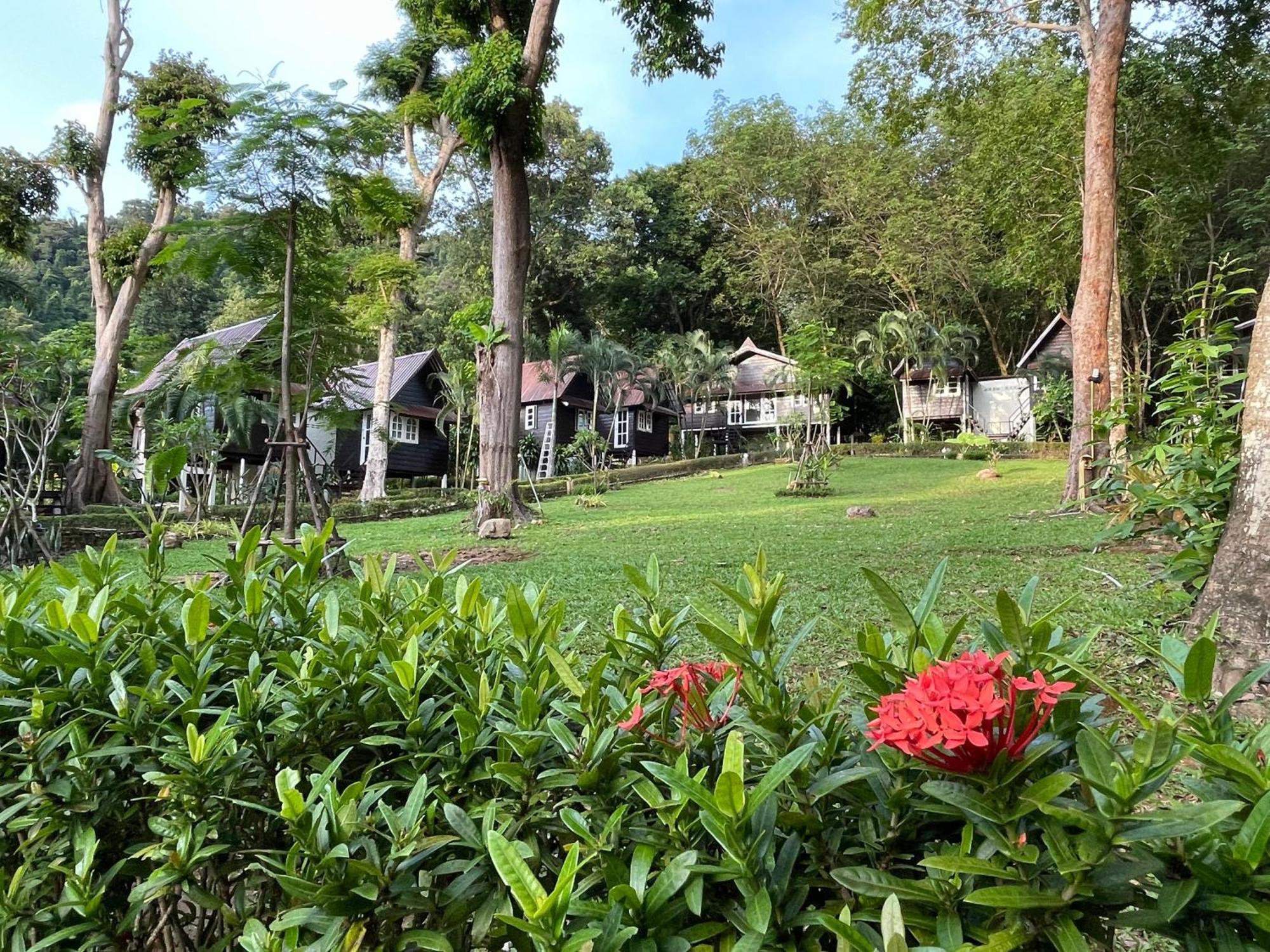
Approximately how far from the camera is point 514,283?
10055 mm

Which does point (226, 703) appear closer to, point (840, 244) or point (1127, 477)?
point (1127, 477)

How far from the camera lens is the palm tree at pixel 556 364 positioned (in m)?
23.2

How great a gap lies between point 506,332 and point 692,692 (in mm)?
9290

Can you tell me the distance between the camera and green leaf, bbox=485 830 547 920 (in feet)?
2.24

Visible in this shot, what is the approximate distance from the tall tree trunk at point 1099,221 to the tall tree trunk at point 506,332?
22.2 ft

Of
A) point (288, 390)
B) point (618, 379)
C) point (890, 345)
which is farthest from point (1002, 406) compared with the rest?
point (288, 390)

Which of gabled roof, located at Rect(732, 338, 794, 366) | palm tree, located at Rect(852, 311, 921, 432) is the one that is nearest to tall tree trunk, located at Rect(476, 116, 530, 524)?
palm tree, located at Rect(852, 311, 921, 432)

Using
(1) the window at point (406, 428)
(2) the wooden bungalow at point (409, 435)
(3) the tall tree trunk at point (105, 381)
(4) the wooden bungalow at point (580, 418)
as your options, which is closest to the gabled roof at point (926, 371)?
(4) the wooden bungalow at point (580, 418)

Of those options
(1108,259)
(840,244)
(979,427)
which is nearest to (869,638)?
(1108,259)

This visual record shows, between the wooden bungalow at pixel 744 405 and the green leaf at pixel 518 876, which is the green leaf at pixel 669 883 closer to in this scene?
the green leaf at pixel 518 876

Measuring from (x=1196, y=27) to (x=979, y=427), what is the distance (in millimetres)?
17506

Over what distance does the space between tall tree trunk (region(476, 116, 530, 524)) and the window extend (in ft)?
44.3

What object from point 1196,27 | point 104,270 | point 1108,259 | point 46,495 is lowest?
point 46,495

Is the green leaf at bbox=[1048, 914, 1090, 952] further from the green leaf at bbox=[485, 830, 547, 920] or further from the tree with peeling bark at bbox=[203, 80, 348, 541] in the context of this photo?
the tree with peeling bark at bbox=[203, 80, 348, 541]
